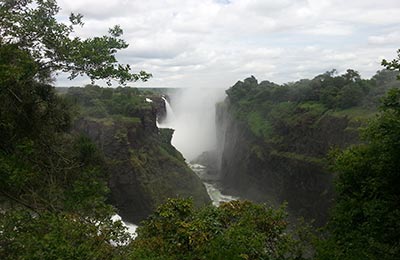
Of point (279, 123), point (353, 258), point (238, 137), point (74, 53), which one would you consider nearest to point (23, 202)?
point (74, 53)

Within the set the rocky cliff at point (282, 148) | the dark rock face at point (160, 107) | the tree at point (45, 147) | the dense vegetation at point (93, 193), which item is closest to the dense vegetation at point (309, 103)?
the rocky cliff at point (282, 148)

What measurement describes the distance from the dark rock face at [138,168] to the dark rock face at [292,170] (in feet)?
32.1

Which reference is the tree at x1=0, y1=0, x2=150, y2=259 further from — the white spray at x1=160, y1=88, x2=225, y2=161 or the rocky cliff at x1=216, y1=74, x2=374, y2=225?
the white spray at x1=160, y1=88, x2=225, y2=161

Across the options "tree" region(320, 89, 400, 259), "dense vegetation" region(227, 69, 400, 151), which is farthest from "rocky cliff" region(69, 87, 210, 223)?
"tree" region(320, 89, 400, 259)

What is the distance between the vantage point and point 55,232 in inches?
338

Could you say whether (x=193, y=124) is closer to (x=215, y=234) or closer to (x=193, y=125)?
(x=193, y=125)

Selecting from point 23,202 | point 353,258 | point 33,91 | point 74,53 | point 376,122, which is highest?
point 74,53

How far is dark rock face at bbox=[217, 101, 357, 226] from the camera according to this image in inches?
1657

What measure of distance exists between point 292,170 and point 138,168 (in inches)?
717

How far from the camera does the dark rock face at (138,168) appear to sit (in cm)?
4319

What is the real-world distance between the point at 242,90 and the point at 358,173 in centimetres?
6383

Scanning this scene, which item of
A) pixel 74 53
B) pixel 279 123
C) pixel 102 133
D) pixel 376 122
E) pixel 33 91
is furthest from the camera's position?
pixel 279 123

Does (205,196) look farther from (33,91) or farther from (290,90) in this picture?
(33,91)

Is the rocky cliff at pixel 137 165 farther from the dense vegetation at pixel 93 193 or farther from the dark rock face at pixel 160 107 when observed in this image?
the dense vegetation at pixel 93 193
